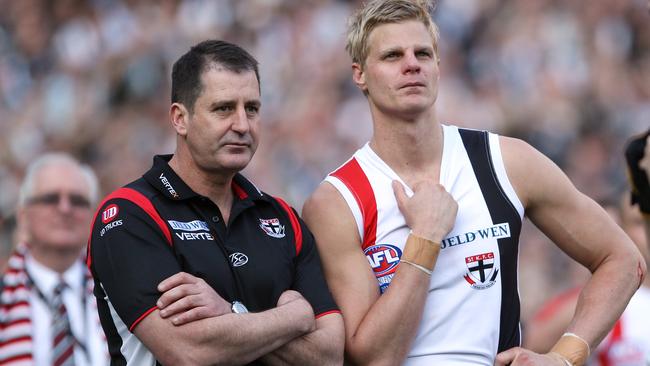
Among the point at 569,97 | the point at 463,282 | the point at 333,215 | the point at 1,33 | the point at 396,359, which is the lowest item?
the point at 396,359

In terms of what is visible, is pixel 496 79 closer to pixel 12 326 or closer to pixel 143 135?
pixel 143 135

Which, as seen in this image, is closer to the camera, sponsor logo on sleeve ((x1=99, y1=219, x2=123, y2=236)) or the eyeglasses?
sponsor logo on sleeve ((x1=99, y1=219, x2=123, y2=236))

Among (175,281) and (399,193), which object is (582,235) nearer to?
(399,193)

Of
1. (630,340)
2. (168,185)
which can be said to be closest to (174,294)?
(168,185)

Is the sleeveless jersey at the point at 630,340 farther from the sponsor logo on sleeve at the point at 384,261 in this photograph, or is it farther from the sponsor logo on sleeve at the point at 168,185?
the sponsor logo on sleeve at the point at 168,185

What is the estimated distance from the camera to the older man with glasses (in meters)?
6.71

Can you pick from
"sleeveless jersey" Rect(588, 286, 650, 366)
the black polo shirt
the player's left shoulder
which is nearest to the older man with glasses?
the black polo shirt

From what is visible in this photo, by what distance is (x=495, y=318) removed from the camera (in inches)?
194

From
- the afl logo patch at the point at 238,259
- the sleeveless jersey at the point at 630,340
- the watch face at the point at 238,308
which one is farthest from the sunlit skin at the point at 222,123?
the sleeveless jersey at the point at 630,340

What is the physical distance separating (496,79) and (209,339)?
9.45 m

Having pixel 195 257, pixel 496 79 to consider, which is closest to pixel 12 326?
pixel 195 257

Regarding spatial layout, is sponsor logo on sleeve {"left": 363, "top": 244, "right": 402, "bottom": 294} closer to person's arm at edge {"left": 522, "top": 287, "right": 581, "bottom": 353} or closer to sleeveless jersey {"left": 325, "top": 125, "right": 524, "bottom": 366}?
sleeveless jersey {"left": 325, "top": 125, "right": 524, "bottom": 366}

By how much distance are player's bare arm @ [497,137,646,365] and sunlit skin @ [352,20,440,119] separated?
0.47 m

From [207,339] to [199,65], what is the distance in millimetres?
1193
